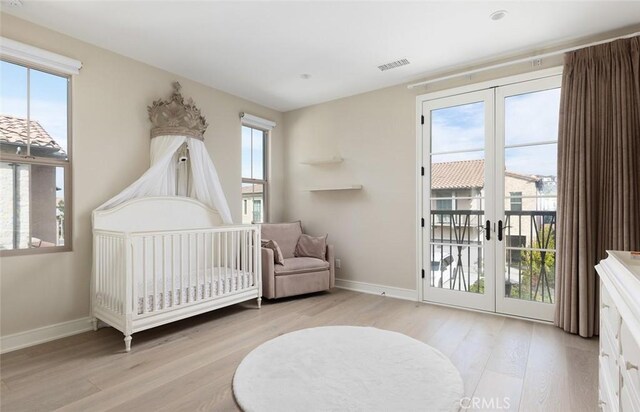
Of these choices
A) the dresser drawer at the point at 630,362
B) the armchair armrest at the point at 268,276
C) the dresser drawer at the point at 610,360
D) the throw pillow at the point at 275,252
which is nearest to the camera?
the dresser drawer at the point at 630,362

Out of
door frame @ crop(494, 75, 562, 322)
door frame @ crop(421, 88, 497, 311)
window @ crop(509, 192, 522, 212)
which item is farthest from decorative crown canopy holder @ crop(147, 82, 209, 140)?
window @ crop(509, 192, 522, 212)

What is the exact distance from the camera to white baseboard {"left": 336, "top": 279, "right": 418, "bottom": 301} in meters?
3.72

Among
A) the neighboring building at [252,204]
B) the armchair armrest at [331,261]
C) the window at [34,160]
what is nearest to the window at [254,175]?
the neighboring building at [252,204]

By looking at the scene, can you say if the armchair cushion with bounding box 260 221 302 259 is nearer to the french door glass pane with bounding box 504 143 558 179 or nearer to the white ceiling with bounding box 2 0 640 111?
the white ceiling with bounding box 2 0 640 111

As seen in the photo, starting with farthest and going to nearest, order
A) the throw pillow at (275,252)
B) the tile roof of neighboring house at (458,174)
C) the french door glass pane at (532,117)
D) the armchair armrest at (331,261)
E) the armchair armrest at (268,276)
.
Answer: the armchair armrest at (331,261)
the throw pillow at (275,252)
the armchair armrest at (268,276)
the tile roof of neighboring house at (458,174)
the french door glass pane at (532,117)

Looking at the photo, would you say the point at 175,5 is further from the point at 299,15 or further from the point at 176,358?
the point at 176,358

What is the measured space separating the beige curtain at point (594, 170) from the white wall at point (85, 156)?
3858mm

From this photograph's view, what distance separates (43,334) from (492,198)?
421cm

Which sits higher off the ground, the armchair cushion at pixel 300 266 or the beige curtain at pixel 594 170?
the beige curtain at pixel 594 170

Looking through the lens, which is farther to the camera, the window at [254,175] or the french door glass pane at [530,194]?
the window at [254,175]

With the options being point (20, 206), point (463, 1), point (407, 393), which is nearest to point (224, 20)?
point (463, 1)

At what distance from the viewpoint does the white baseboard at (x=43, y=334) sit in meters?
2.40

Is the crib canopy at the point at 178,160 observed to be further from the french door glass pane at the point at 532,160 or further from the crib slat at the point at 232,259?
the french door glass pane at the point at 532,160

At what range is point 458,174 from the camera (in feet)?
11.2
